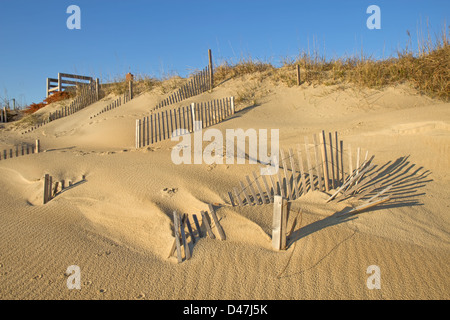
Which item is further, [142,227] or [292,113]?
[292,113]

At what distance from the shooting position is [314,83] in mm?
13805

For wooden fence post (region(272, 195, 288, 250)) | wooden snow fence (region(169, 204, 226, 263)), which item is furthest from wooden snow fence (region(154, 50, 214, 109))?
wooden fence post (region(272, 195, 288, 250))

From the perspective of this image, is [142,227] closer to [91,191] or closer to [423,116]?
[91,191]

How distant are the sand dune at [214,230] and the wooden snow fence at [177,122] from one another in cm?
124

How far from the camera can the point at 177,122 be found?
10.4m

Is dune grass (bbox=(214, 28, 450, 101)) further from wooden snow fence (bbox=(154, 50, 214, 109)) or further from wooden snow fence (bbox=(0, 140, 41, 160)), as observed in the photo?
wooden snow fence (bbox=(0, 140, 41, 160))

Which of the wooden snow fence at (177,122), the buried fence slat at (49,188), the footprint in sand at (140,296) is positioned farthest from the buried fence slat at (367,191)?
the wooden snow fence at (177,122)

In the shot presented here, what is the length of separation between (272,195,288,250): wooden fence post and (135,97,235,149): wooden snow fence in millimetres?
6328

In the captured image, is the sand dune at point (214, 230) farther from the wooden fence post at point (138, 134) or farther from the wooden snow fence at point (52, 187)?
the wooden fence post at point (138, 134)

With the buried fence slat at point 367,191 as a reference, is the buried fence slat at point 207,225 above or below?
below

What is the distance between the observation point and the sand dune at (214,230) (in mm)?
3273

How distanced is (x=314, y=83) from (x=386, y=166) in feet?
25.6

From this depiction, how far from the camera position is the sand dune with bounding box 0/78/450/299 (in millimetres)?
3273
